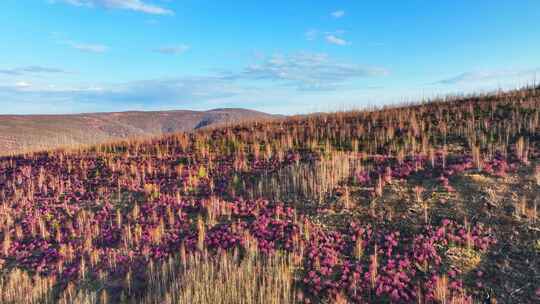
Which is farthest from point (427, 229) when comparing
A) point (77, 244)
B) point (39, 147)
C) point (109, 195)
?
point (39, 147)

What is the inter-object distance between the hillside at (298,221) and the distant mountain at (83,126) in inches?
408

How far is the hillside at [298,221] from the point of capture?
780cm

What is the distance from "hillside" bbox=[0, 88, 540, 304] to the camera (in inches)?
307

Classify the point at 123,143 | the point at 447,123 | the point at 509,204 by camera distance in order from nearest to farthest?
the point at 509,204, the point at 447,123, the point at 123,143

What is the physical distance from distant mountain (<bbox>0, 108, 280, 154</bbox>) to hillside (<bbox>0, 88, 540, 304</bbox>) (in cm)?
1035

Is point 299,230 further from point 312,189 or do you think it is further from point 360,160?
point 360,160

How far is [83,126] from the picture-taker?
80.7 m

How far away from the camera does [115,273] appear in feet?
30.3

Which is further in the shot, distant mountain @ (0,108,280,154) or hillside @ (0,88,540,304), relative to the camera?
distant mountain @ (0,108,280,154)

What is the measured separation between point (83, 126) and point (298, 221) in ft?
271

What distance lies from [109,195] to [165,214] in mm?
3807

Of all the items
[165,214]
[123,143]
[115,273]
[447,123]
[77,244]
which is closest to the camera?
[115,273]

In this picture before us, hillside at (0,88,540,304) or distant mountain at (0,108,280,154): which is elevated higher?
distant mountain at (0,108,280,154)

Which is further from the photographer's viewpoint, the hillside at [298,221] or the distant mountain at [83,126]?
the distant mountain at [83,126]
